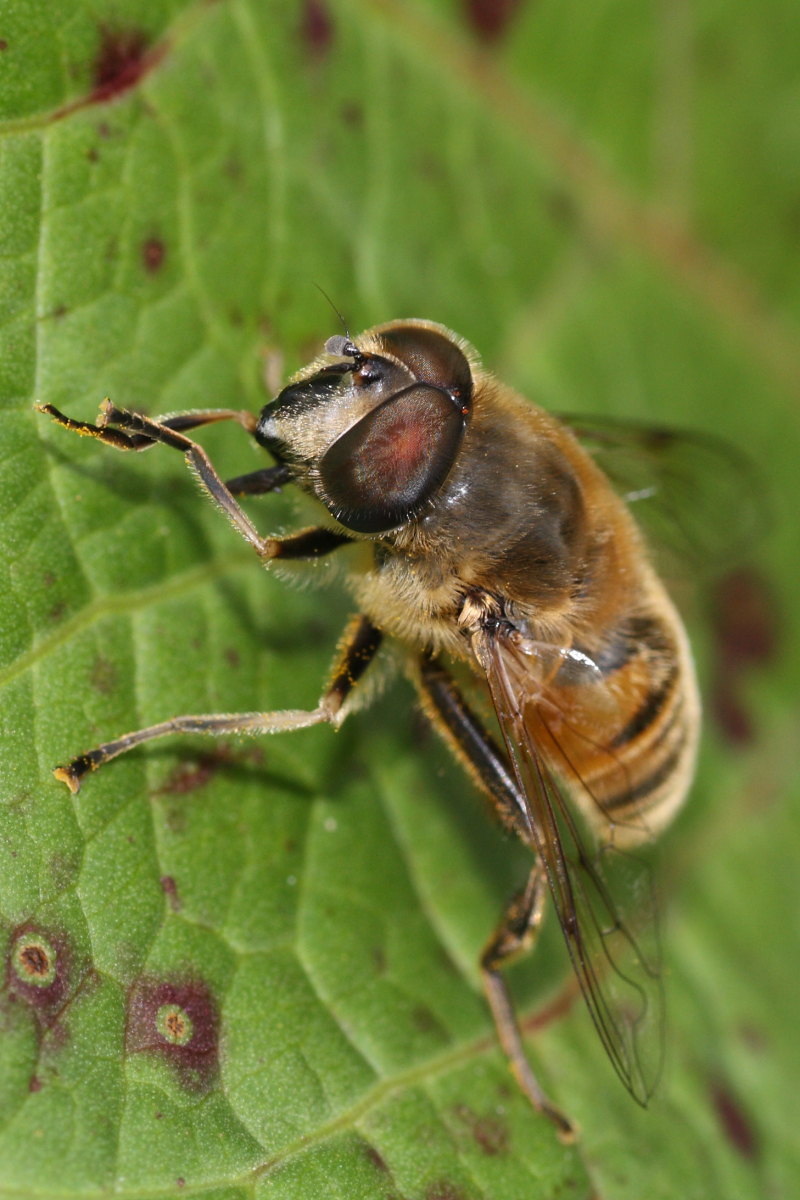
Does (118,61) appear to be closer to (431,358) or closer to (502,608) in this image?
(431,358)

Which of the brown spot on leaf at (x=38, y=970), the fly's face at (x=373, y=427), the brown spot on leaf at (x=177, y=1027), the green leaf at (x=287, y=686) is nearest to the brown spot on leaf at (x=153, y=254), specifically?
the green leaf at (x=287, y=686)

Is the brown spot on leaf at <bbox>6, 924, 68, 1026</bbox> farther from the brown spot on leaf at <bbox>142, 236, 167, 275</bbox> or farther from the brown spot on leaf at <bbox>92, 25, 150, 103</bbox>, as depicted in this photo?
the brown spot on leaf at <bbox>92, 25, 150, 103</bbox>

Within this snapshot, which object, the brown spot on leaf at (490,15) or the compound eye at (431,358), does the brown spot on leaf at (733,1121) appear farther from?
the brown spot on leaf at (490,15)

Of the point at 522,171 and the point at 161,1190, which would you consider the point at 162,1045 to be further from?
the point at 522,171

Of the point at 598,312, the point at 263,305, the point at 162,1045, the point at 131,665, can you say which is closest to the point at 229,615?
the point at 131,665

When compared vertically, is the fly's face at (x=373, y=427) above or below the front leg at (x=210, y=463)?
above

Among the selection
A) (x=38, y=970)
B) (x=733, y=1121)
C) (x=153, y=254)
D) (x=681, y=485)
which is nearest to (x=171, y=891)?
(x=38, y=970)

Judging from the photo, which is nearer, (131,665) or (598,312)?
(131,665)
